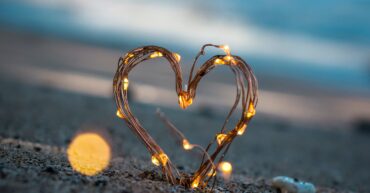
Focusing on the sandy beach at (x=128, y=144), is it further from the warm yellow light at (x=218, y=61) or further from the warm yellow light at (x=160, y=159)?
the warm yellow light at (x=218, y=61)

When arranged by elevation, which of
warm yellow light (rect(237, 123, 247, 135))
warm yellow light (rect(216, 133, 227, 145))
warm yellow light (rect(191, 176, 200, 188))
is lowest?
warm yellow light (rect(191, 176, 200, 188))

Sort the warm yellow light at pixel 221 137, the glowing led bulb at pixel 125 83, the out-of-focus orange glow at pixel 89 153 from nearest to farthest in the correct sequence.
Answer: the warm yellow light at pixel 221 137
the glowing led bulb at pixel 125 83
the out-of-focus orange glow at pixel 89 153

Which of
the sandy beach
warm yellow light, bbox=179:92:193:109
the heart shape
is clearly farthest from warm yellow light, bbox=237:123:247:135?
→ the sandy beach

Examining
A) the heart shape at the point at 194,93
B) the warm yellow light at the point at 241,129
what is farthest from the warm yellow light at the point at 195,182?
the warm yellow light at the point at 241,129

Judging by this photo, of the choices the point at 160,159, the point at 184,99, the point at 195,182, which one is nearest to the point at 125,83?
the point at 184,99

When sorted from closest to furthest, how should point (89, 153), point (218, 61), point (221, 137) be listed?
point (218, 61)
point (221, 137)
point (89, 153)

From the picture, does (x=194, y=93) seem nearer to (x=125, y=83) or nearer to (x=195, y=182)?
→ (x=125, y=83)

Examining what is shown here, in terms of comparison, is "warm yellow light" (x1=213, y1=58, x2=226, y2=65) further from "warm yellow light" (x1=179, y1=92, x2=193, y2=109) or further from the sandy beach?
the sandy beach

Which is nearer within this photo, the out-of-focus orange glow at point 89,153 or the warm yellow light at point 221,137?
the warm yellow light at point 221,137
